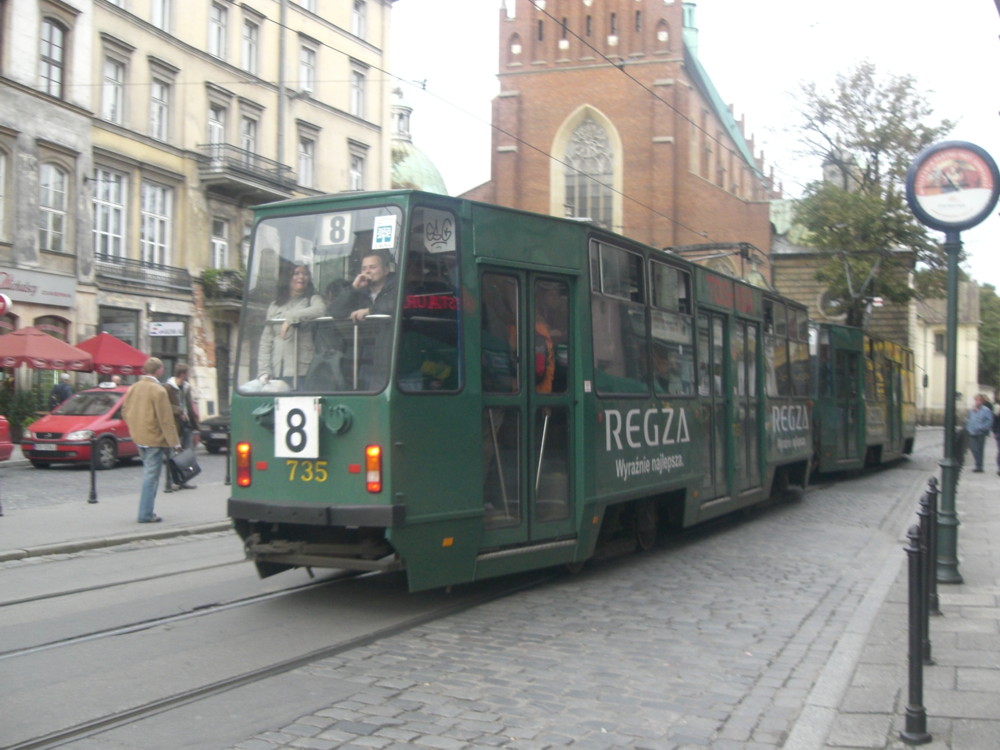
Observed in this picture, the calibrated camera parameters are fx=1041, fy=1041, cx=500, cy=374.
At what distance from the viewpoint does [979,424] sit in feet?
76.2

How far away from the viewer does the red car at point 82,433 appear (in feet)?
67.3

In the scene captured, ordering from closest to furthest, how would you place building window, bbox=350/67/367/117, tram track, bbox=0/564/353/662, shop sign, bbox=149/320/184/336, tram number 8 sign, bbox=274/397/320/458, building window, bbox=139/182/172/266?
1. tram track, bbox=0/564/353/662
2. tram number 8 sign, bbox=274/397/320/458
3. shop sign, bbox=149/320/184/336
4. building window, bbox=139/182/172/266
5. building window, bbox=350/67/367/117

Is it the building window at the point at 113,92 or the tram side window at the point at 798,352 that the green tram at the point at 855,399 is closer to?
the tram side window at the point at 798,352

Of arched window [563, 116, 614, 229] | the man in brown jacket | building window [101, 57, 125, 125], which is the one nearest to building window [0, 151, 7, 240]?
building window [101, 57, 125, 125]

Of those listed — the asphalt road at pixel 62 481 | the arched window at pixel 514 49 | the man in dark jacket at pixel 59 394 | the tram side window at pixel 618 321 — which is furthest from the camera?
the arched window at pixel 514 49

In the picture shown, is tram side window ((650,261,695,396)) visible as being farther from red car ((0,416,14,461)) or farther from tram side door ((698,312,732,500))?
red car ((0,416,14,461))

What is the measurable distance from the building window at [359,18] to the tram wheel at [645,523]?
3431cm

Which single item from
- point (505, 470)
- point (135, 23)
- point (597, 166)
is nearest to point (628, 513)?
point (505, 470)

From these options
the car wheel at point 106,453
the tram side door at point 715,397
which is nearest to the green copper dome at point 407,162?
the car wheel at point 106,453

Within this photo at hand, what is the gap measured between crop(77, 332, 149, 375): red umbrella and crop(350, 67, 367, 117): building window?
17.1m

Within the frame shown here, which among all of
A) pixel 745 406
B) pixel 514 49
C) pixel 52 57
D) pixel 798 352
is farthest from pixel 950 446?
pixel 514 49

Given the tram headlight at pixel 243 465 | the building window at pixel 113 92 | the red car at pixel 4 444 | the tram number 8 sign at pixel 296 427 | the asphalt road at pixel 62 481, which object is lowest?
the asphalt road at pixel 62 481

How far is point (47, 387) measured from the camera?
27.0 m

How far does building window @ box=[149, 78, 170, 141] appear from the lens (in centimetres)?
3188
